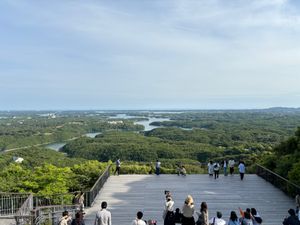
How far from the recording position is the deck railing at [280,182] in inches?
636

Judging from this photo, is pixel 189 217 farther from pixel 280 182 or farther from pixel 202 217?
pixel 280 182

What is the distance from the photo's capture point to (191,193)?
57.4 ft

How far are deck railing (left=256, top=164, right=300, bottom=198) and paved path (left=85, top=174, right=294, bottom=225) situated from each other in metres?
0.31

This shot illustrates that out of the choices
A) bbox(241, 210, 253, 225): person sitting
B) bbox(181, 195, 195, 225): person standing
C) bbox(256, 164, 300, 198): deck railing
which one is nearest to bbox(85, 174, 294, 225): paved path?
bbox(256, 164, 300, 198): deck railing

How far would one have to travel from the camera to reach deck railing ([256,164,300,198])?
1616cm

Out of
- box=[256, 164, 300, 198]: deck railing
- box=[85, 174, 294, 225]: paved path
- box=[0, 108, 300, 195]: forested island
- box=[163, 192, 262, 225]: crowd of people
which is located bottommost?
box=[0, 108, 300, 195]: forested island

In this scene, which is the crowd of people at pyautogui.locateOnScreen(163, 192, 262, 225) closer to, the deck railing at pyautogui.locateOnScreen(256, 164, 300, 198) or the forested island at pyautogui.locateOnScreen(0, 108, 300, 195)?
the deck railing at pyautogui.locateOnScreen(256, 164, 300, 198)

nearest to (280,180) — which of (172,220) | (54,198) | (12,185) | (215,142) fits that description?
(172,220)

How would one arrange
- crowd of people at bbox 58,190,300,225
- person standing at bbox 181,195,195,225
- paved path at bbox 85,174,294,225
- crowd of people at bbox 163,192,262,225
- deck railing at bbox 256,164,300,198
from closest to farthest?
crowd of people at bbox 58,190,300,225
crowd of people at bbox 163,192,262,225
person standing at bbox 181,195,195,225
paved path at bbox 85,174,294,225
deck railing at bbox 256,164,300,198

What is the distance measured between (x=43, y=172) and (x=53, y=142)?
329 feet

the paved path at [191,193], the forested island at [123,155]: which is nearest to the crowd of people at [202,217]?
the paved path at [191,193]

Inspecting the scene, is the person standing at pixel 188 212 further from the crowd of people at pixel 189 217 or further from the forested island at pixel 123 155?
the forested island at pixel 123 155

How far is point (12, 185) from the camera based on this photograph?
1228 inches

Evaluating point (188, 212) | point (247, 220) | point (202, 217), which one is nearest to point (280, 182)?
point (247, 220)
